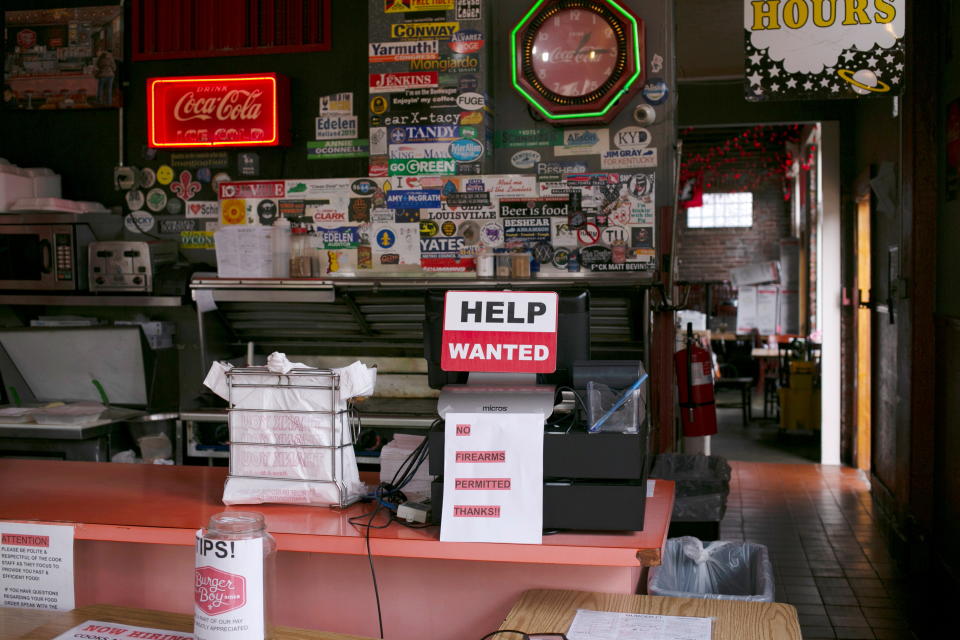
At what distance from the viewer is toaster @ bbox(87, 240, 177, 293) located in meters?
5.08

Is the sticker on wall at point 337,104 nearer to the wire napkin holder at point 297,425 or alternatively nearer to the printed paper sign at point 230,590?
the wire napkin holder at point 297,425

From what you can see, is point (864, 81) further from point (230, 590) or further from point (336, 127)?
point (230, 590)

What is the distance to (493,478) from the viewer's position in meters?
2.10

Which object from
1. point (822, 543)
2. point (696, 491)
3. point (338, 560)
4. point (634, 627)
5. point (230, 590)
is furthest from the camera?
point (822, 543)

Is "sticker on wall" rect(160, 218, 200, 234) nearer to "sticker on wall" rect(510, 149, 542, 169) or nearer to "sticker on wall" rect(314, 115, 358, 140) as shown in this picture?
"sticker on wall" rect(314, 115, 358, 140)

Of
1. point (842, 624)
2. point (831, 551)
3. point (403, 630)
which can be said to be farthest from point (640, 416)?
point (831, 551)

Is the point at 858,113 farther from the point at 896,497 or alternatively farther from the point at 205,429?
the point at 205,429

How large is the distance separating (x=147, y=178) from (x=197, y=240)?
0.50 metres

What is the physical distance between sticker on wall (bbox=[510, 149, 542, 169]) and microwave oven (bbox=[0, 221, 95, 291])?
245 cm

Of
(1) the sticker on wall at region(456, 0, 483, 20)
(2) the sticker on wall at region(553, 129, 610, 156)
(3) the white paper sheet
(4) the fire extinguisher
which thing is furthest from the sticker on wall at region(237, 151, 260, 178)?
(3) the white paper sheet

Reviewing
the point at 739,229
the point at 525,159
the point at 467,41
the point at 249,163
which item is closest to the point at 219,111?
the point at 249,163

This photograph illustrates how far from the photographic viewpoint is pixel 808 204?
13055mm

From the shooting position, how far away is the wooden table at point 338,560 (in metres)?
2.08

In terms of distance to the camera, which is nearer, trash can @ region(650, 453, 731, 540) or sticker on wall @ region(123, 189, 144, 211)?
trash can @ region(650, 453, 731, 540)
